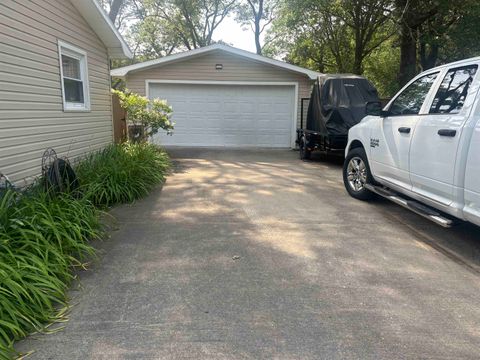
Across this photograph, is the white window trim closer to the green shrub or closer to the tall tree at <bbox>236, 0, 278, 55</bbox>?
the green shrub

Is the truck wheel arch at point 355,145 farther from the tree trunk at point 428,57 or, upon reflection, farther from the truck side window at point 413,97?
the tree trunk at point 428,57

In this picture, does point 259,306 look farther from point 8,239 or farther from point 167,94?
point 167,94

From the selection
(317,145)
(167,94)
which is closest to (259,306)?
(317,145)

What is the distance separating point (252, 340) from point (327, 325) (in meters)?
0.59

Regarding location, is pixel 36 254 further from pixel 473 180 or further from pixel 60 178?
pixel 473 180

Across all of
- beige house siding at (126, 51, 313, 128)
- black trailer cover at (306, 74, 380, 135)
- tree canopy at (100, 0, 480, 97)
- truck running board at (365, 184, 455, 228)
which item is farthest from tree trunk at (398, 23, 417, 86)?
truck running board at (365, 184, 455, 228)

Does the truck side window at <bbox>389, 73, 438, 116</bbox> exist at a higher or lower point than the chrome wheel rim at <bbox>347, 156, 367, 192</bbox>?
higher

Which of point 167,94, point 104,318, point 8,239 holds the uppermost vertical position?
point 167,94

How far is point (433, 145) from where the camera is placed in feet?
13.5

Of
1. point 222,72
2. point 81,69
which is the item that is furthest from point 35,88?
point 222,72

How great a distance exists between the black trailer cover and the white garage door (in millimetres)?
3371

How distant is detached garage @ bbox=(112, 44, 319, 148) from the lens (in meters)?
13.5

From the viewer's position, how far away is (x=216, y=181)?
7.89 m

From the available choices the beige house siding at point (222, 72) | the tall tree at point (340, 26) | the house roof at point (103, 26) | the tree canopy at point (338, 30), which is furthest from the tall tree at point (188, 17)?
the house roof at point (103, 26)
